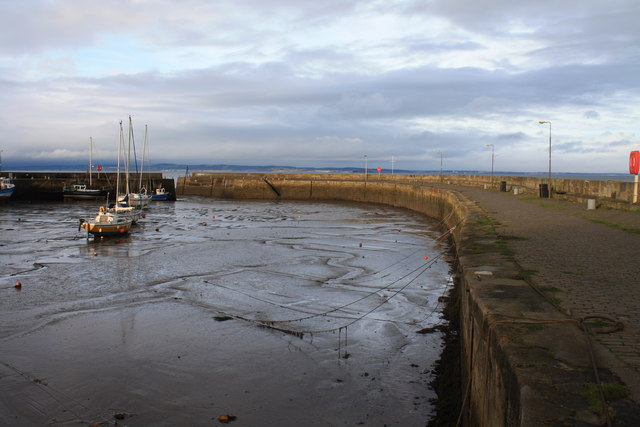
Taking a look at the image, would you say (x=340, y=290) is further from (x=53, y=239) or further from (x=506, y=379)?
(x=53, y=239)

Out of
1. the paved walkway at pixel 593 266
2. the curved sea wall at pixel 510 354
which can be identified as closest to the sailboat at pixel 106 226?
the paved walkway at pixel 593 266

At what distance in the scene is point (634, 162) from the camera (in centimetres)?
2083

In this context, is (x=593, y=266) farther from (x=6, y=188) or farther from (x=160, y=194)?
(x=6, y=188)

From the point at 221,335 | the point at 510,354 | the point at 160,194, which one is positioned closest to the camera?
the point at 510,354

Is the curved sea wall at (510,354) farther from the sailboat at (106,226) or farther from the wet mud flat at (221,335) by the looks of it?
the sailboat at (106,226)

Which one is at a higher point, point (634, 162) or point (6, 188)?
point (634, 162)

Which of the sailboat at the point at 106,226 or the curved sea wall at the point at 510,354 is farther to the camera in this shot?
the sailboat at the point at 106,226

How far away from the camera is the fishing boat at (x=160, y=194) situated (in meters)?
62.6

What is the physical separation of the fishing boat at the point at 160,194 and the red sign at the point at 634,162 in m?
51.2

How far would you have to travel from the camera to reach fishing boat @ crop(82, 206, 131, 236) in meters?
29.0

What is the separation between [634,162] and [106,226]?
2474cm

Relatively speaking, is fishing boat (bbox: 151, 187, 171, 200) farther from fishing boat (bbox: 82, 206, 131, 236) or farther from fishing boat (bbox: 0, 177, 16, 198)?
fishing boat (bbox: 82, 206, 131, 236)

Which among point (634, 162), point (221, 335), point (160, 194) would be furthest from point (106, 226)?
point (160, 194)

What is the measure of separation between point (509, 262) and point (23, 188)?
209 feet
